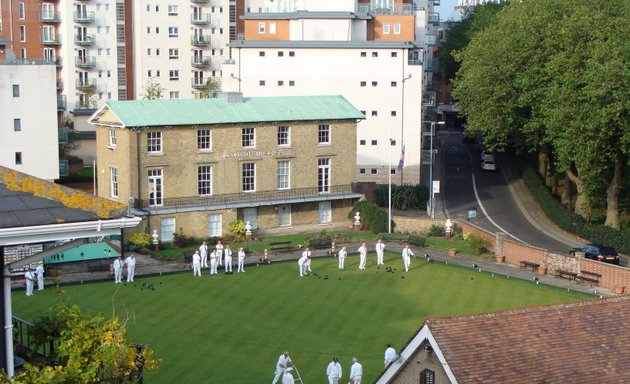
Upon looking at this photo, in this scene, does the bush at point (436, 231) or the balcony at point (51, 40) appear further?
the balcony at point (51, 40)

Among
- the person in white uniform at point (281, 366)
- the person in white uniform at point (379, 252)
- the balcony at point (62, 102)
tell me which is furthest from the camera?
the balcony at point (62, 102)

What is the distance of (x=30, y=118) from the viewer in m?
73.5

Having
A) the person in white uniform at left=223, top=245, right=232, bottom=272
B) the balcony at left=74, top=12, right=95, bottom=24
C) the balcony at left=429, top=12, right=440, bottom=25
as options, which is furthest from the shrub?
the balcony at left=429, top=12, right=440, bottom=25

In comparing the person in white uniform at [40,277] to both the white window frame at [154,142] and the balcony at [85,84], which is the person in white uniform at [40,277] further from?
the balcony at [85,84]

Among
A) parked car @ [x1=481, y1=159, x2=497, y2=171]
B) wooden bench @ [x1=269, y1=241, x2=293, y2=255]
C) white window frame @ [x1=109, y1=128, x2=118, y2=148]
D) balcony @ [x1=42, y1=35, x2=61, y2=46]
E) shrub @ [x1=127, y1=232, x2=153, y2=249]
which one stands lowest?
wooden bench @ [x1=269, y1=241, x2=293, y2=255]

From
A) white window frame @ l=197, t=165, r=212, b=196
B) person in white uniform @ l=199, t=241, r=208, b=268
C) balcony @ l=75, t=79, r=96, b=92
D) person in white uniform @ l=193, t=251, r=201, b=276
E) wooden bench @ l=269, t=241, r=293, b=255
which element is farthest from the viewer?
balcony @ l=75, t=79, r=96, b=92

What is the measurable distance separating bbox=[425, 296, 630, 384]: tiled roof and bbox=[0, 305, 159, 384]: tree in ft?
33.0

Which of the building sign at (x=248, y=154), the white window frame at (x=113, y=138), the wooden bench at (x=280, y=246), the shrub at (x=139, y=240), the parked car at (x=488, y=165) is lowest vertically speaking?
the wooden bench at (x=280, y=246)

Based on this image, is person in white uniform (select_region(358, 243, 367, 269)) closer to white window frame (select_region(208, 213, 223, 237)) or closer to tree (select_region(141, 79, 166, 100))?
white window frame (select_region(208, 213, 223, 237))

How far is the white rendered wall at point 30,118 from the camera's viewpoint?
237 feet

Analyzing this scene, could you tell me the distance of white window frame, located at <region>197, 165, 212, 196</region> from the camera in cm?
6294

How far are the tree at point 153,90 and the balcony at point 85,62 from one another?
20.2ft

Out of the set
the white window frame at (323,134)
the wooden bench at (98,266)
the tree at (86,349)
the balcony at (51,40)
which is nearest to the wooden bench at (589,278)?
the white window frame at (323,134)

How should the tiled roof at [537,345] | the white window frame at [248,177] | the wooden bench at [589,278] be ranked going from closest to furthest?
the tiled roof at [537,345] → the wooden bench at [589,278] → the white window frame at [248,177]
